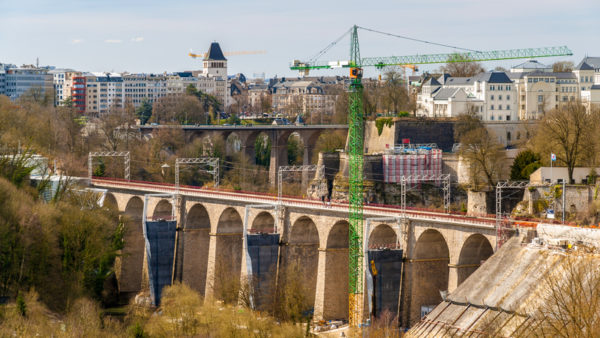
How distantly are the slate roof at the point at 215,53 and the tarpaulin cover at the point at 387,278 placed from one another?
139886 millimetres

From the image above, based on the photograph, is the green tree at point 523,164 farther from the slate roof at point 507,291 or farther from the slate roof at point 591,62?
the slate roof at point 591,62

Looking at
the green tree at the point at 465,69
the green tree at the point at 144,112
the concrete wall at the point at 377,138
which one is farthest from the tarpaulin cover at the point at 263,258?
the green tree at the point at 144,112

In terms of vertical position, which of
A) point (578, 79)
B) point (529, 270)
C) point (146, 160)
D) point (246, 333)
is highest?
point (578, 79)

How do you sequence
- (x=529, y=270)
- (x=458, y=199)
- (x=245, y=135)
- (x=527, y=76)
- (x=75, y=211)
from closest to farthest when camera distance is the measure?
1. (x=529, y=270)
2. (x=75, y=211)
3. (x=458, y=199)
4. (x=527, y=76)
5. (x=245, y=135)

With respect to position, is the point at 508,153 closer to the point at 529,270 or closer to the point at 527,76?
the point at 527,76

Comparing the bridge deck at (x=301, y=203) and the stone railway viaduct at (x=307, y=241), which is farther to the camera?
the stone railway viaduct at (x=307, y=241)

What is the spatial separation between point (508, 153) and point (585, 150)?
1518cm

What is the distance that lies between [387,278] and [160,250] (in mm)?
21733

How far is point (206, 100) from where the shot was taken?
149875mm

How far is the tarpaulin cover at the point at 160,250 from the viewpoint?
74.6 metres

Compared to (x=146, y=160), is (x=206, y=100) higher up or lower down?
higher up

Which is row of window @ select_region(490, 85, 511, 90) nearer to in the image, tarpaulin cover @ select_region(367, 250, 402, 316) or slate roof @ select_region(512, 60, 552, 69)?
slate roof @ select_region(512, 60, 552, 69)

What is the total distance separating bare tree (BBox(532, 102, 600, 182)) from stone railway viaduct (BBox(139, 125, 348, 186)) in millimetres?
33573

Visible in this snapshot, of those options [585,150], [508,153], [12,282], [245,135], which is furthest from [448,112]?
[12,282]
